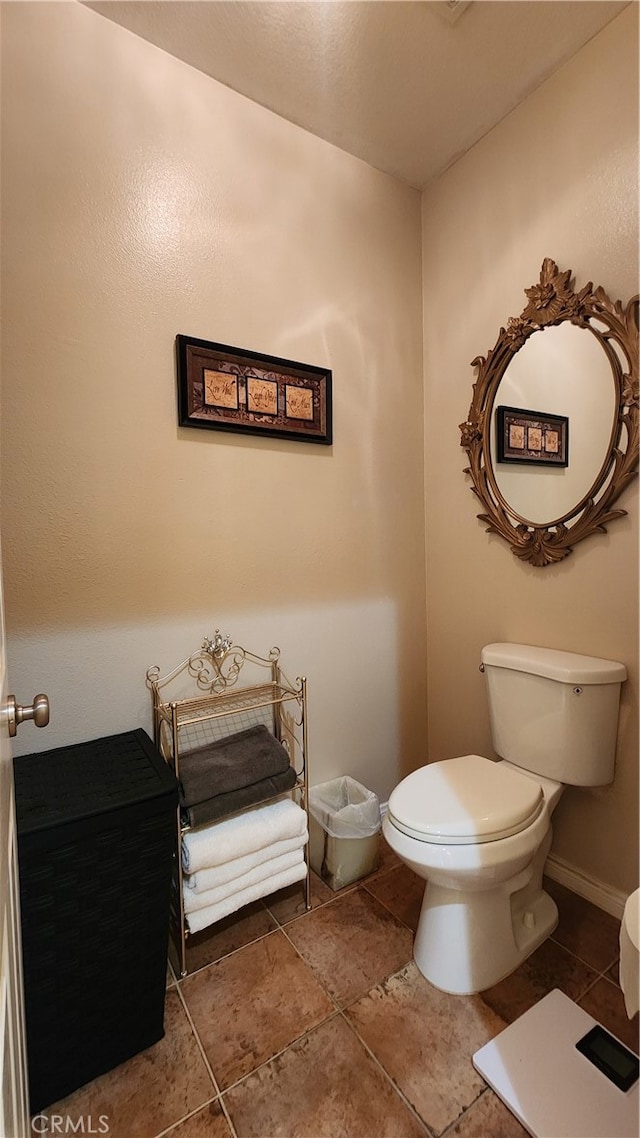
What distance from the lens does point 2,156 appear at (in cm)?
125

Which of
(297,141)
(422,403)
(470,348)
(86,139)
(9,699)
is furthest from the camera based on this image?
(422,403)

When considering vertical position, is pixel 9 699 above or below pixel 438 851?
above

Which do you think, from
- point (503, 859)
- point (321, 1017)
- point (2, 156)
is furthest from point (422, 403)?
point (321, 1017)

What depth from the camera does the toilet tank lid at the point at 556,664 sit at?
1437 millimetres

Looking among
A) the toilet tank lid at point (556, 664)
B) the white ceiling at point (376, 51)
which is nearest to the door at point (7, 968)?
the toilet tank lid at point (556, 664)

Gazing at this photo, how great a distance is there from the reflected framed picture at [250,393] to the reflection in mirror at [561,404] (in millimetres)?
673

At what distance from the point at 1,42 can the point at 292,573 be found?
1621mm

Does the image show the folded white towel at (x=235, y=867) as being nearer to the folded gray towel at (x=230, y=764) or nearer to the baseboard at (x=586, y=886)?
the folded gray towel at (x=230, y=764)

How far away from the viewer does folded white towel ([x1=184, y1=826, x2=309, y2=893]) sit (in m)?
1.31

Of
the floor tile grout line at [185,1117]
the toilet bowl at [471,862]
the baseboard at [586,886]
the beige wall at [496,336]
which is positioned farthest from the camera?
the baseboard at [586,886]

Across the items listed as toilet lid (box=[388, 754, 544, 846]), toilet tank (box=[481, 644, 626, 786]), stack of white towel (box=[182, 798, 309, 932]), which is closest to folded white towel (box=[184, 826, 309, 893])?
stack of white towel (box=[182, 798, 309, 932])

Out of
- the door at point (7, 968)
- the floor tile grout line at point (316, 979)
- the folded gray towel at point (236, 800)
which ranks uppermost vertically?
the door at point (7, 968)

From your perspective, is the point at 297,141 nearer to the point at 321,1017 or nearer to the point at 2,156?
the point at 2,156

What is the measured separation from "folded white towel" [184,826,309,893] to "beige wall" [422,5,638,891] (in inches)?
35.2
